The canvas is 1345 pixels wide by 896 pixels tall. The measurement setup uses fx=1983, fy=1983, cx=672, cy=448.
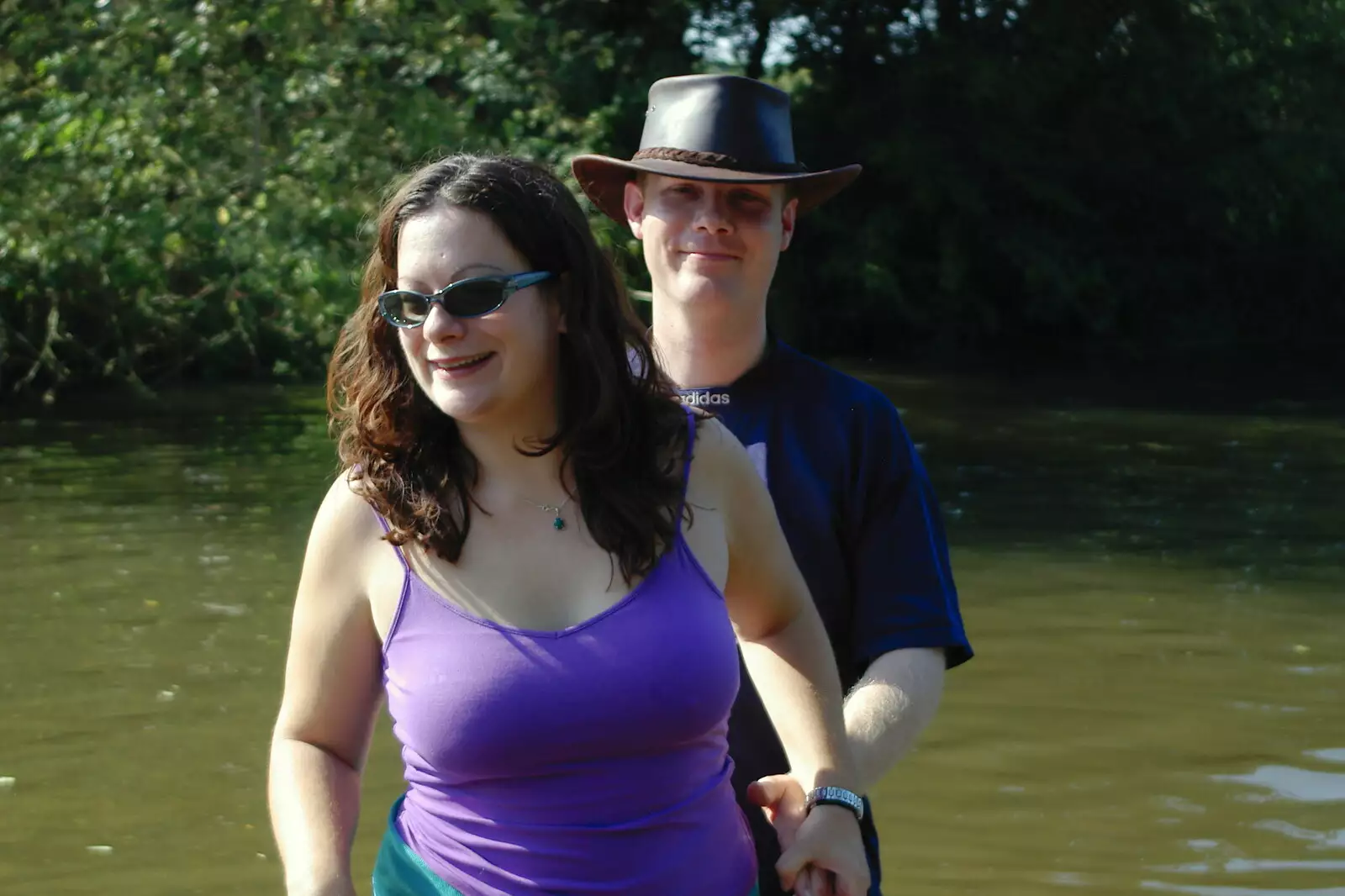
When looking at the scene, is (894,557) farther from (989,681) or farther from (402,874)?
(989,681)

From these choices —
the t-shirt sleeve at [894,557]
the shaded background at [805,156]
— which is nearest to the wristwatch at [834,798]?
the t-shirt sleeve at [894,557]

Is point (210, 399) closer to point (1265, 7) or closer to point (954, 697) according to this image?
point (954, 697)

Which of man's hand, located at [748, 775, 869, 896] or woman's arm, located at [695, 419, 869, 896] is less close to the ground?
woman's arm, located at [695, 419, 869, 896]

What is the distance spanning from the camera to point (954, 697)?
766 centimetres

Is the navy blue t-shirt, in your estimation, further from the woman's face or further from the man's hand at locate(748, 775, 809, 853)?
the woman's face

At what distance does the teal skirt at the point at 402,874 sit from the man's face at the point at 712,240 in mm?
990

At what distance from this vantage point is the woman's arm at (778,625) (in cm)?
231

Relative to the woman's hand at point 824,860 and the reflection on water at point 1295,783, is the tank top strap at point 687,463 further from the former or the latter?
the reflection on water at point 1295,783

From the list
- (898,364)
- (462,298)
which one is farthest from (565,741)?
(898,364)

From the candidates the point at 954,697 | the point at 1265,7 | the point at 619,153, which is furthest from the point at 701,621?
the point at 1265,7

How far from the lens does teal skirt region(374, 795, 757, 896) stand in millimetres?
2115

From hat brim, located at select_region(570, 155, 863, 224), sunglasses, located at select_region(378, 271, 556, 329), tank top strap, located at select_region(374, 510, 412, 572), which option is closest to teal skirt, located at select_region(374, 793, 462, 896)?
tank top strap, located at select_region(374, 510, 412, 572)

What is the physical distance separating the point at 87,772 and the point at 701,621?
5.13 meters

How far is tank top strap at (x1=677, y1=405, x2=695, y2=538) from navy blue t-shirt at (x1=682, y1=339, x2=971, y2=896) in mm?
432
